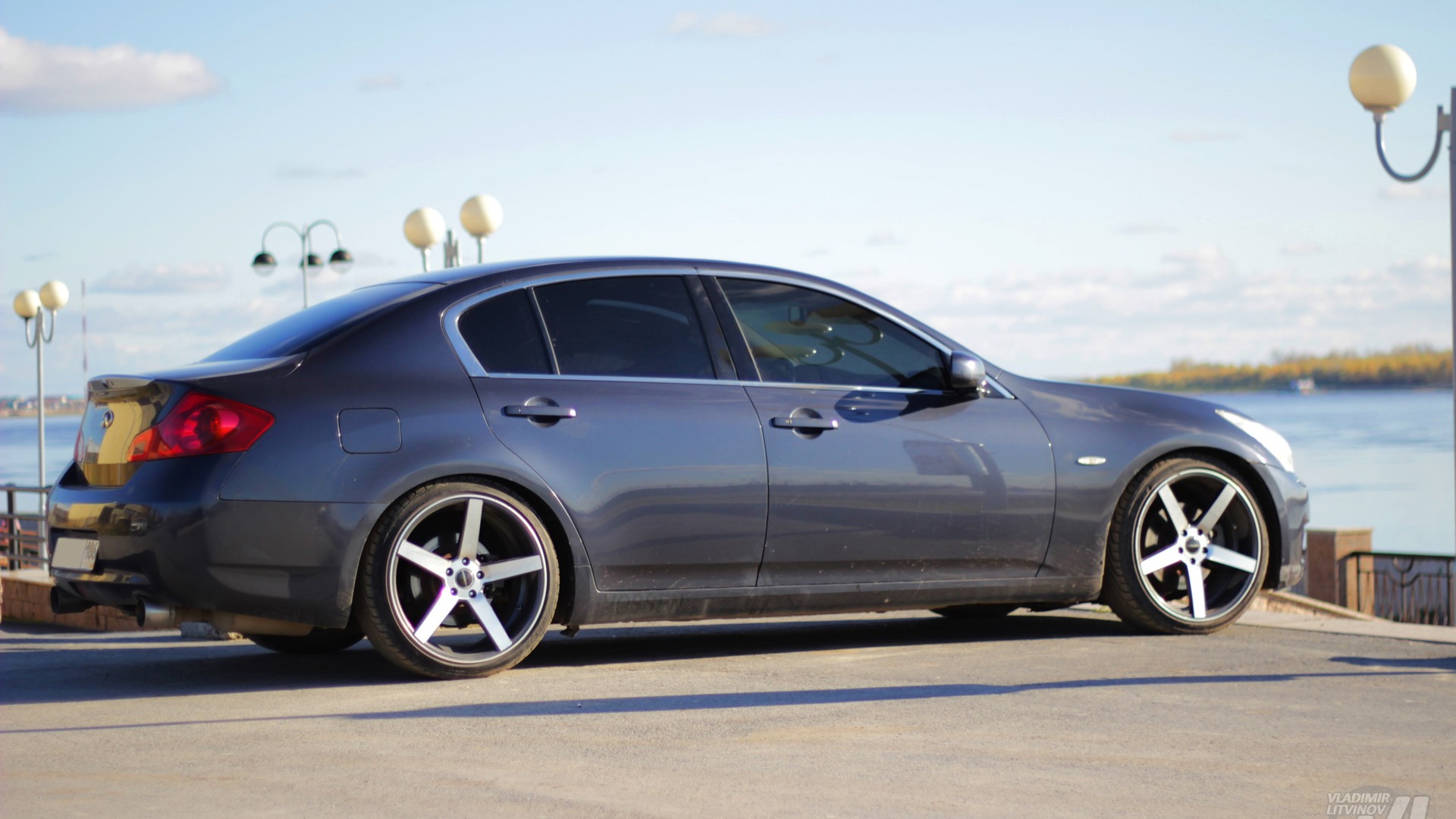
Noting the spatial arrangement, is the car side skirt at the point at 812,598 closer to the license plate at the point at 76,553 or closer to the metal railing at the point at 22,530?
the license plate at the point at 76,553

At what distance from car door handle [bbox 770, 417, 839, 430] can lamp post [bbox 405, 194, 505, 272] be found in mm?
12469

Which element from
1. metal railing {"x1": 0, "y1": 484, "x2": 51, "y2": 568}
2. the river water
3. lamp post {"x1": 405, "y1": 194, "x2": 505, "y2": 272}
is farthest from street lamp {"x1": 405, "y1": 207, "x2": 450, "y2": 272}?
the river water

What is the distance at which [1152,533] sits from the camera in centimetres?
709

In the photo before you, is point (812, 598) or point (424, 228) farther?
point (424, 228)

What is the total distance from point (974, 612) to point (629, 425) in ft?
8.79

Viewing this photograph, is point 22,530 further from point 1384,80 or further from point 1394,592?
point 1394,592

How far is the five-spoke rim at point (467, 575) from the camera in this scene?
5.57m

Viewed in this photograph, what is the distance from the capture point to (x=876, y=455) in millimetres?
6309

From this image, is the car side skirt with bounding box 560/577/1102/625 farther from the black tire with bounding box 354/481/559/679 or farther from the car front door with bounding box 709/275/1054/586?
the black tire with bounding box 354/481/559/679

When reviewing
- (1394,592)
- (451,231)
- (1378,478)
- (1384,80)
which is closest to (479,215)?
(451,231)

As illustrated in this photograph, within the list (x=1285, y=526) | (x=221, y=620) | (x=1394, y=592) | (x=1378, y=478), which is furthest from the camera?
(x=1378, y=478)

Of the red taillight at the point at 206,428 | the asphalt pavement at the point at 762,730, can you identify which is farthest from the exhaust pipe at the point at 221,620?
the red taillight at the point at 206,428

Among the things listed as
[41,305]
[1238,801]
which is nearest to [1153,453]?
[1238,801]

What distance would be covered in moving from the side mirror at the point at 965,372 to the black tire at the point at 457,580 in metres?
1.80
